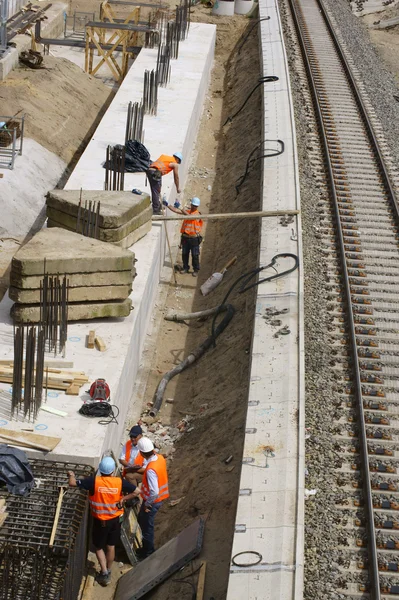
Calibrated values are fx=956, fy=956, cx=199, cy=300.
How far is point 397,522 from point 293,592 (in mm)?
2159

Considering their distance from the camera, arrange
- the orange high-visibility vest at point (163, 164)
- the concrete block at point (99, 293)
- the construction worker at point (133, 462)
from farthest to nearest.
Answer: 1. the orange high-visibility vest at point (163, 164)
2. the concrete block at point (99, 293)
3. the construction worker at point (133, 462)

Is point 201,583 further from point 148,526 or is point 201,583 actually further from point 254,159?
point 254,159

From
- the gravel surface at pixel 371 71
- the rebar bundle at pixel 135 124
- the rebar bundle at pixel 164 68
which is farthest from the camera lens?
the rebar bundle at pixel 164 68

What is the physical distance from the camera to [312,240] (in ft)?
56.3

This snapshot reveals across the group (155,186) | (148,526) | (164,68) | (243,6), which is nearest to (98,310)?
(148,526)

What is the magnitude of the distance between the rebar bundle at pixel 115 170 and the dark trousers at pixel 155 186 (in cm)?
50

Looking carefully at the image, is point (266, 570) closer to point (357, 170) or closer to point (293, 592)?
point (293, 592)

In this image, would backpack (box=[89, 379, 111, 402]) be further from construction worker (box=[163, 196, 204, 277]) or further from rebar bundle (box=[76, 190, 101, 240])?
construction worker (box=[163, 196, 204, 277])

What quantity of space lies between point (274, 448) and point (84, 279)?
12.6 feet

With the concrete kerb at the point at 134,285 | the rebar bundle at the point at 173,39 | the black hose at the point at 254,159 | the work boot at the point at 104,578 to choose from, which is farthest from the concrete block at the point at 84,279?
the rebar bundle at the point at 173,39

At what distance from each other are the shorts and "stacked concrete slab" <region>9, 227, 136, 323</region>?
3632 mm

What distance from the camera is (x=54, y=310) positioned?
12.6 m

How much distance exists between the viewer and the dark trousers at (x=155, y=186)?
17.3 meters

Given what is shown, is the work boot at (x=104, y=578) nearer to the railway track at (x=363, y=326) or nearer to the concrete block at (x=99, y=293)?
the railway track at (x=363, y=326)
